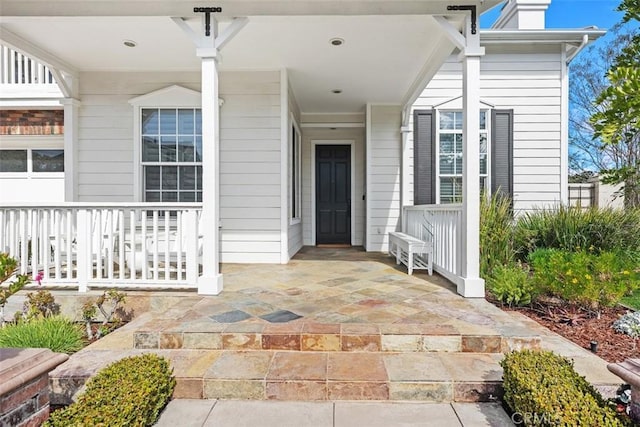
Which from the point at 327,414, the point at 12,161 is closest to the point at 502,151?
the point at 327,414

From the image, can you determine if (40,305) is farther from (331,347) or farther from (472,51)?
(472,51)

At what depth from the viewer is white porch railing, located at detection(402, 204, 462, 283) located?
3.75m

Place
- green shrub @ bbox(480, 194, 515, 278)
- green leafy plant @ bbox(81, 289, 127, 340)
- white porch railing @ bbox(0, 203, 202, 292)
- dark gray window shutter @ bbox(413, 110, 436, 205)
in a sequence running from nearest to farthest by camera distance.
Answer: green leafy plant @ bbox(81, 289, 127, 340) → white porch railing @ bbox(0, 203, 202, 292) → green shrub @ bbox(480, 194, 515, 278) → dark gray window shutter @ bbox(413, 110, 436, 205)

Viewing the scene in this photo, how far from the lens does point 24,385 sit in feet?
5.00

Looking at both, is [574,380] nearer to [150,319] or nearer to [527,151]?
[150,319]

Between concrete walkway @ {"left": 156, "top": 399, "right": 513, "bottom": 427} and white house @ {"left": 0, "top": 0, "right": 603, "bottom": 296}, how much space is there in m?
1.54

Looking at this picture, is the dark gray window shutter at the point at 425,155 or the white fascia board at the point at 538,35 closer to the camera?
the white fascia board at the point at 538,35

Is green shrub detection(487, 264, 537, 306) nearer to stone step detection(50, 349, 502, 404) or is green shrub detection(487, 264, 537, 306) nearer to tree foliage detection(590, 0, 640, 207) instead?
tree foliage detection(590, 0, 640, 207)

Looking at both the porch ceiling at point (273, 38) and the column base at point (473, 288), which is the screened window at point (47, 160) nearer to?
the porch ceiling at point (273, 38)

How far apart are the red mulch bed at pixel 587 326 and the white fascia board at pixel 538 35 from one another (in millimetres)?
4638

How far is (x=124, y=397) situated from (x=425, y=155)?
5837mm

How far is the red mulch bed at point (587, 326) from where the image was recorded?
271 cm

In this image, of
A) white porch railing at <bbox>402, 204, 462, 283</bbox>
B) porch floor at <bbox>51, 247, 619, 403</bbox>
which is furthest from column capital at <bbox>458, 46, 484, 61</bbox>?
porch floor at <bbox>51, 247, 619, 403</bbox>

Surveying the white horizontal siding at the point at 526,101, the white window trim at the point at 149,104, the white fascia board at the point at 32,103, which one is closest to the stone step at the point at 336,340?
the white window trim at the point at 149,104
